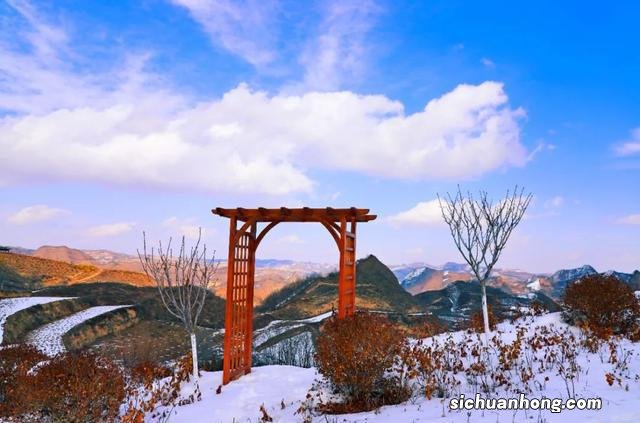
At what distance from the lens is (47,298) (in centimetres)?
2508

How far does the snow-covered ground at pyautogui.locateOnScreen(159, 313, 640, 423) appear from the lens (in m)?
5.74

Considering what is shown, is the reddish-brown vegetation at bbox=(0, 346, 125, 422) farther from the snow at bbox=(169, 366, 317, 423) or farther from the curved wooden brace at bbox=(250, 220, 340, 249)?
the curved wooden brace at bbox=(250, 220, 340, 249)

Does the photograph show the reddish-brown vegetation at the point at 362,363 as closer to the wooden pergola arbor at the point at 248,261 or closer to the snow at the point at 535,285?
the wooden pergola arbor at the point at 248,261

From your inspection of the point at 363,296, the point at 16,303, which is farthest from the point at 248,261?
the point at 16,303

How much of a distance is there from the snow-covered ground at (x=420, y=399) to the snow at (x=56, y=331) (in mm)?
10413

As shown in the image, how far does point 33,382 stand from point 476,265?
31.9 feet

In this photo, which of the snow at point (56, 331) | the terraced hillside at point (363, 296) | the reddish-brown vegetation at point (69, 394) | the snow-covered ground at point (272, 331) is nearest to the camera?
the reddish-brown vegetation at point (69, 394)

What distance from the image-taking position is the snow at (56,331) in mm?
18062

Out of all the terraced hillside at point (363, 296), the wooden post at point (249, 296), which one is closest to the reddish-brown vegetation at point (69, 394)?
the wooden post at point (249, 296)

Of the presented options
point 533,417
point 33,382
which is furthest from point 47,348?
point 533,417

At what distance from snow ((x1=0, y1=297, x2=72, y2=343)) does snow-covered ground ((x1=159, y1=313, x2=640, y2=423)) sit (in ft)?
52.8

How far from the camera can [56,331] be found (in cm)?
2062

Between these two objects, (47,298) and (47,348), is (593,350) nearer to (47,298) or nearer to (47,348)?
(47,348)

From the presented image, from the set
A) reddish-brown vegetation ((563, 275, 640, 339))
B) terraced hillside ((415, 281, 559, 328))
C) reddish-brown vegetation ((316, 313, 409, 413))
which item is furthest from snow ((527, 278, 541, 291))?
reddish-brown vegetation ((316, 313, 409, 413))
